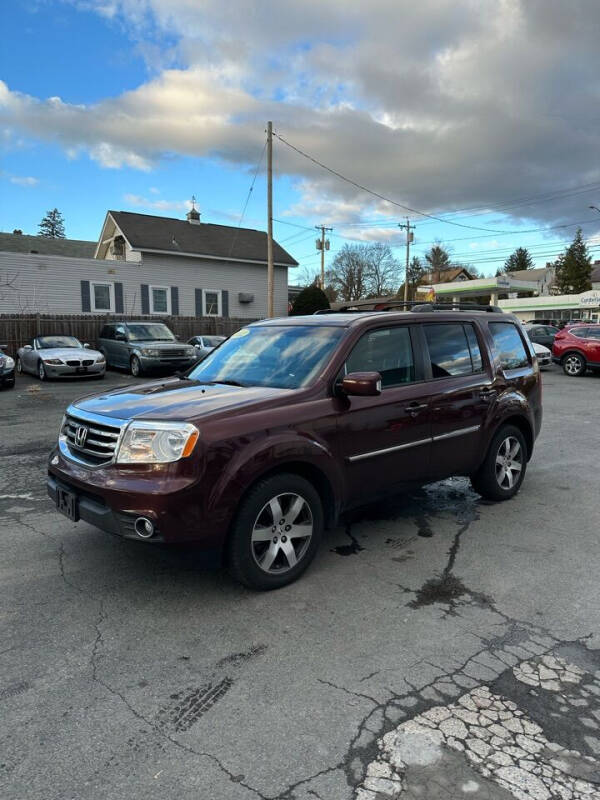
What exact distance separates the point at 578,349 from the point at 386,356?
53.1 feet

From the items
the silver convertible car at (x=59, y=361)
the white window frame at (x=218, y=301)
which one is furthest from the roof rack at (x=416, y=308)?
the white window frame at (x=218, y=301)

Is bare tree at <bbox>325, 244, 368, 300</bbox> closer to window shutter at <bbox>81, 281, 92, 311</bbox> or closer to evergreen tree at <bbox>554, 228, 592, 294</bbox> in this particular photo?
evergreen tree at <bbox>554, 228, 592, 294</bbox>

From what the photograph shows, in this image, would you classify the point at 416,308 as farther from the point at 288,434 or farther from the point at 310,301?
the point at 310,301

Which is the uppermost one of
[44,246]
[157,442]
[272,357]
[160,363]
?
[44,246]

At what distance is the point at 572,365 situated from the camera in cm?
1845

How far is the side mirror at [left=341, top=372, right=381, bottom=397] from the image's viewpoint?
367 cm

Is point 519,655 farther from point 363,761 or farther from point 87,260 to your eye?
point 87,260

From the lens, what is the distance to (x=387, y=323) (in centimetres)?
440

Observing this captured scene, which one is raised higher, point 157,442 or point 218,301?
point 218,301

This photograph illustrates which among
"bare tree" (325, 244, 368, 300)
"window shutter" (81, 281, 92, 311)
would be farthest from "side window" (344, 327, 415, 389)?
"bare tree" (325, 244, 368, 300)

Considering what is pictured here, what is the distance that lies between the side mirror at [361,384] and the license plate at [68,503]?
191 cm

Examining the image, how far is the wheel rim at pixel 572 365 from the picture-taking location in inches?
719

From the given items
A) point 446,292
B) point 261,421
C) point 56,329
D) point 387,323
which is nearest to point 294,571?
point 261,421

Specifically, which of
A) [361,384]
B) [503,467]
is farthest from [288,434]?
[503,467]
